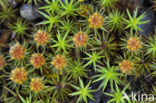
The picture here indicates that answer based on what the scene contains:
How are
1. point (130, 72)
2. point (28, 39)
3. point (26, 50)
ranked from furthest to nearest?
point (28, 39)
point (26, 50)
point (130, 72)

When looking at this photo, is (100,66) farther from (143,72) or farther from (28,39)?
(28,39)

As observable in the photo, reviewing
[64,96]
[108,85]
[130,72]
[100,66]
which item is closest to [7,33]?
[64,96]

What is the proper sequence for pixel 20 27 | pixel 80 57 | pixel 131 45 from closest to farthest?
pixel 131 45
pixel 80 57
pixel 20 27

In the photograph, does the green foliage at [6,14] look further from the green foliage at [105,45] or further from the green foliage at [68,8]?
the green foliage at [105,45]

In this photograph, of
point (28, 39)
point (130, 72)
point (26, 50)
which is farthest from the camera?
point (28, 39)

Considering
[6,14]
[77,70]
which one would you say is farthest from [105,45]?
[6,14]

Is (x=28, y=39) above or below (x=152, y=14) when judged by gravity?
below

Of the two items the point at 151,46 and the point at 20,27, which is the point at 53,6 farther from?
the point at 151,46
